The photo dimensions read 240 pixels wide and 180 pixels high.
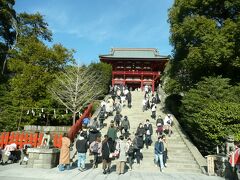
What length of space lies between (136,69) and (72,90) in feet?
67.6

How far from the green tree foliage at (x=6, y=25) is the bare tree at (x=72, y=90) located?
9973 mm

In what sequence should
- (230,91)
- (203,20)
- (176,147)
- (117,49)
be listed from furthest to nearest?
(117,49)
(203,20)
(230,91)
(176,147)

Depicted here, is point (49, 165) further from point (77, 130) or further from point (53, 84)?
point (53, 84)

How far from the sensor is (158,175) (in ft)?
36.6

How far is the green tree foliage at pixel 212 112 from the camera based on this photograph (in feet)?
47.7

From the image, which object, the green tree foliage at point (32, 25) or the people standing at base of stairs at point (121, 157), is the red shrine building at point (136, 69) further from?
the people standing at base of stairs at point (121, 157)

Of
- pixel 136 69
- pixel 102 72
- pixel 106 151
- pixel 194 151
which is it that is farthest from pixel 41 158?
pixel 136 69

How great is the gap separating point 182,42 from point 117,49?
35437mm

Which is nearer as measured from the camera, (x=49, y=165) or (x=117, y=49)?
(x=49, y=165)

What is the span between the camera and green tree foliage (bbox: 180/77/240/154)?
14.5 meters

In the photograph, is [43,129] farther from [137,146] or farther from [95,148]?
[137,146]

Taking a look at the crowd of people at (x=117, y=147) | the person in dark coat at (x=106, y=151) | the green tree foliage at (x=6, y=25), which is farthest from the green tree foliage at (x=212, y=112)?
the green tree foliage at (x=6, y=25)

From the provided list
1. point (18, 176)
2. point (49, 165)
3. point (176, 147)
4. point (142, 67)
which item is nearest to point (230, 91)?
point (176, 147)

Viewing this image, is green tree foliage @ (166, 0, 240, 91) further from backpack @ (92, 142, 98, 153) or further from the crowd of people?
backpack @ (92, 142, 98, 153)
